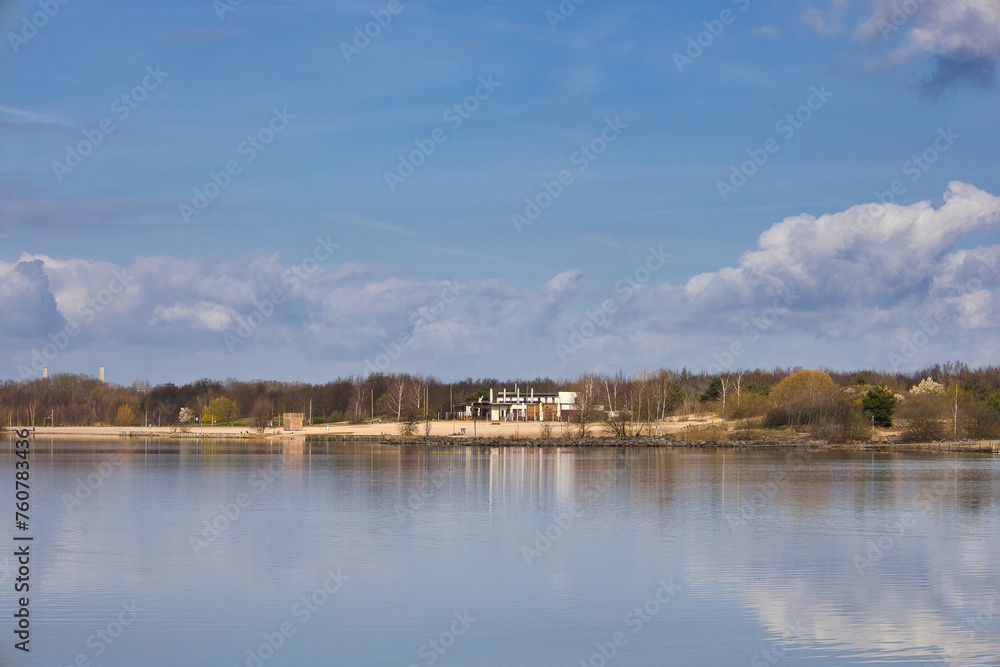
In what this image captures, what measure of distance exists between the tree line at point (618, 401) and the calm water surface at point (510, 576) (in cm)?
4860

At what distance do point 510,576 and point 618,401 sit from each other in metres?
76.6

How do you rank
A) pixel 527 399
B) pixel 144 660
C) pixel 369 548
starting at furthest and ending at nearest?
1. pixel 527 399
2. pixel 369 548
3. pixel 144 660

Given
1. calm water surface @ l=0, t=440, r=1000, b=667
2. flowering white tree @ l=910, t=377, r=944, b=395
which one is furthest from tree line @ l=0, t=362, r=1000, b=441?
calm water surface @ l=0, t=440, r=1000, b=667

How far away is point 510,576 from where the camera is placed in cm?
1764

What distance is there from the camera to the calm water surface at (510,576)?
504 inches

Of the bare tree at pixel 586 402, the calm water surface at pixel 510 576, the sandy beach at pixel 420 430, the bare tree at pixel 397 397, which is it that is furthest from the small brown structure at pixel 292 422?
the calm water surface at pixel 510 576

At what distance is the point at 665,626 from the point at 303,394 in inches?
4859

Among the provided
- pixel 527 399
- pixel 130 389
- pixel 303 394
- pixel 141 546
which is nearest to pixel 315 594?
pixel 141 546

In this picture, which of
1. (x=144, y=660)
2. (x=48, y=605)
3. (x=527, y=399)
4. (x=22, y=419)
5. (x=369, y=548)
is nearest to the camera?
(x=144, y=660)

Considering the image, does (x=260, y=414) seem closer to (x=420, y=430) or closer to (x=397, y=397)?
(x=397, y=397)

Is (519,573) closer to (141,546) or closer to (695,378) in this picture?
(141,546)

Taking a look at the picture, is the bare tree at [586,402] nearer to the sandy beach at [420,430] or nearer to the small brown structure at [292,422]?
the sandy beach at [420,430]

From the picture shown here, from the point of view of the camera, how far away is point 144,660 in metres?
12.1

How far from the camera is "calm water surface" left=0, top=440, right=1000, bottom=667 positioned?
1280cm
